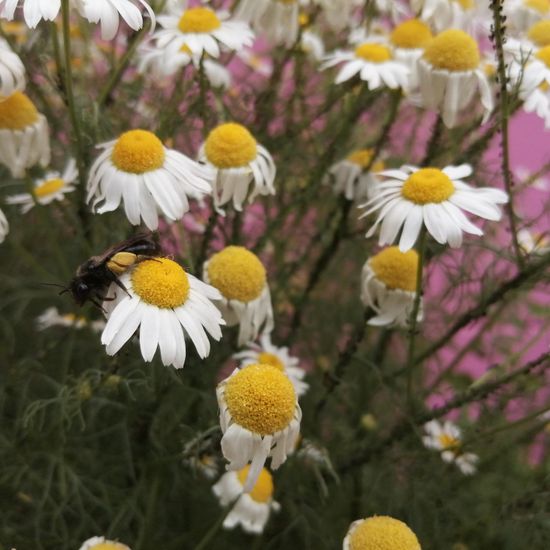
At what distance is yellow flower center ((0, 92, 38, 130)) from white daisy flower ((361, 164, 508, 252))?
0.99 ft

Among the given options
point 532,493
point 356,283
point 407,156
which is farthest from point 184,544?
point 407,156

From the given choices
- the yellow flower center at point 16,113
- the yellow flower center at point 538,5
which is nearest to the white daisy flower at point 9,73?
the yellow flower center at point 16,113

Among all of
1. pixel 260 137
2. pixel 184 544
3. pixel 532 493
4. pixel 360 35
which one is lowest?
pixel 184 544

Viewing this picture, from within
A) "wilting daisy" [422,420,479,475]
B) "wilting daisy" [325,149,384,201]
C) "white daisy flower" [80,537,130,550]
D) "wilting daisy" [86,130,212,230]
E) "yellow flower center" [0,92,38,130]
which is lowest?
"wilting daisy" [422,420,479,475]

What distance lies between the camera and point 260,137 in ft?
2.66

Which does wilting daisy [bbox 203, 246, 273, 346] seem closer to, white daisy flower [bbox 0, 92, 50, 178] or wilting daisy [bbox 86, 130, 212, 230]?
wilting daisy [bbox 86, 130, 212, 230]

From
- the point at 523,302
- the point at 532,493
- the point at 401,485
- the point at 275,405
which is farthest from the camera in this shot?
the point at 523,302

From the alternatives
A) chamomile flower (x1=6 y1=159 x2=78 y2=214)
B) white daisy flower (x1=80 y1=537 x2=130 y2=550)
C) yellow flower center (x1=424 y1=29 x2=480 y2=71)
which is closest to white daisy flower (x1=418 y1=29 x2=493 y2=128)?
yellow flower center (x1=424 y1=29 x2=480 y2=71)

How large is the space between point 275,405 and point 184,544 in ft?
1.16

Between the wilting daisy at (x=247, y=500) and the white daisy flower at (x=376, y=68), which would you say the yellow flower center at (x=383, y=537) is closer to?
the wilting daisy at (x=247, y=500)

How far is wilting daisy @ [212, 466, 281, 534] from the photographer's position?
2.10 feet

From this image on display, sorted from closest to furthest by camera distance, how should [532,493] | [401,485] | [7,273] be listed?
[532,493] < [401,485] < [7,273]

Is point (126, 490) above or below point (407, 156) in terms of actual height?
below

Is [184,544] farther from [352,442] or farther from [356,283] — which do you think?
[356,283]
